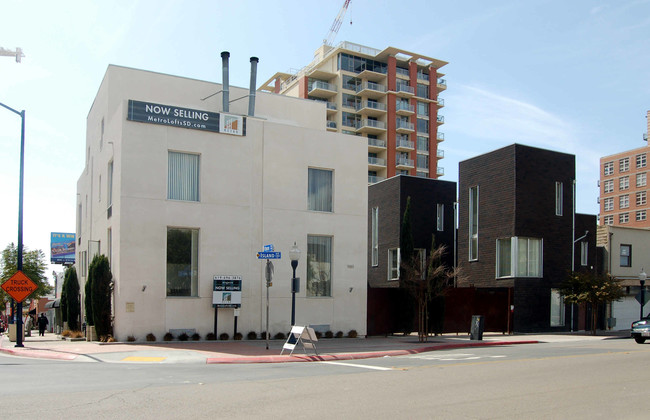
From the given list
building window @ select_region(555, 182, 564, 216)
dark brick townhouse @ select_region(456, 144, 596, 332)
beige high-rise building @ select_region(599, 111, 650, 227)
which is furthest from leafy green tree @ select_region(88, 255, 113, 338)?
beige high-rise building @ select_region(599, 111, 650, 227)

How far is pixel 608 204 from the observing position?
98750 millimetres

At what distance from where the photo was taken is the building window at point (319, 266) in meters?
26.9

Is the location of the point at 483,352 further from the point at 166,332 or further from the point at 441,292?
the point at 166,332

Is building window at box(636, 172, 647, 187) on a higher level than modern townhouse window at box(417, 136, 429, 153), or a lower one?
lower

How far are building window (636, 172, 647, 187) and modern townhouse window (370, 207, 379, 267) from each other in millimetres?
66341

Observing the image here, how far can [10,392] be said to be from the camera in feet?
35.9

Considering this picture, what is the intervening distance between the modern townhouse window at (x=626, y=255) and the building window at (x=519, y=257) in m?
8.47

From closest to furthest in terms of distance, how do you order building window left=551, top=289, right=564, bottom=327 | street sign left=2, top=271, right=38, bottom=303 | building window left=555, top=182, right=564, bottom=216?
street sign left=2, top=271, right=38, bottom=303, building window left=551, top=289, right=564, bottom=327, building window left=555, top=182, right=564, bottom=216

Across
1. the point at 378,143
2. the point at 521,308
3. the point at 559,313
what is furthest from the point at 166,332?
the point at 378,143

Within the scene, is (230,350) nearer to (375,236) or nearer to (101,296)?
(101,296)

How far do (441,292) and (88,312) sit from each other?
14348 mm

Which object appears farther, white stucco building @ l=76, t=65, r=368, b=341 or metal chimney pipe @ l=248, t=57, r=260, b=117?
metal chimney pipe @ l=248, t=57, r=260, b=117

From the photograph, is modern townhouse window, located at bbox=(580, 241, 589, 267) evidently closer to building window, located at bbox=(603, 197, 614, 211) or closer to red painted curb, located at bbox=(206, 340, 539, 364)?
red painted curb, located at bbox=(206, 340, 539, 364)

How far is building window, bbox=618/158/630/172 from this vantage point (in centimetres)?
9495
